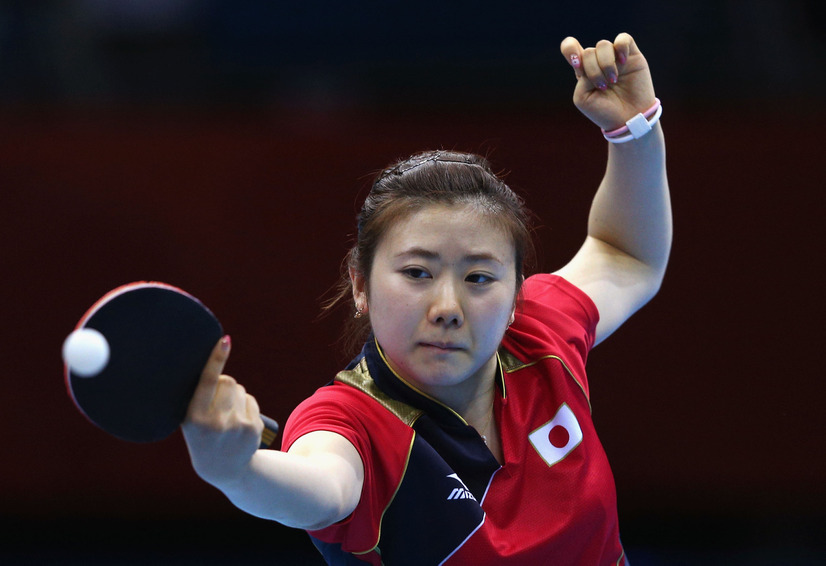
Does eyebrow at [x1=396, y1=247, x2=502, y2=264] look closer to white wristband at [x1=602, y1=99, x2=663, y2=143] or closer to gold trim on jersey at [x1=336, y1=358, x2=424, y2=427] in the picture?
gold trim on jersey at [x1=336, y1=358, x2=424, y2=427]

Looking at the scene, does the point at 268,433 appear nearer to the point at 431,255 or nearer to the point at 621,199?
the point at 431,255

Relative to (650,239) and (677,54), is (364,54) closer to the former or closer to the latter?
(677,54)

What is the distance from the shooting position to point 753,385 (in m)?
3.66

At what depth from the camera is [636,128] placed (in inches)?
81.2

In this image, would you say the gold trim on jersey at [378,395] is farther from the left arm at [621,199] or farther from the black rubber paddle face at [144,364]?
the left arm at [621,199]

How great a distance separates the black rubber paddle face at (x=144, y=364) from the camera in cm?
121

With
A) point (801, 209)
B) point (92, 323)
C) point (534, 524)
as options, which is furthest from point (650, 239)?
point (801, 209)

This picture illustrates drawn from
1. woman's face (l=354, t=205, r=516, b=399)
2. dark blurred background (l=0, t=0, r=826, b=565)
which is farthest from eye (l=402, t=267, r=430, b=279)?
dark blurred background (l=0, t=0, r=826, b=565)

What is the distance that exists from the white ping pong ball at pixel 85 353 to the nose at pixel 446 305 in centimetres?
59

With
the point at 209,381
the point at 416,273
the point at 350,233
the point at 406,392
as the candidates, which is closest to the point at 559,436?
the point at 406,392

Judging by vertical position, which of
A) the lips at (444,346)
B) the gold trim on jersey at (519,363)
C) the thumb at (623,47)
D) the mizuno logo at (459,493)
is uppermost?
the thumb at (623,47)

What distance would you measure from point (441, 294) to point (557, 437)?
37cm

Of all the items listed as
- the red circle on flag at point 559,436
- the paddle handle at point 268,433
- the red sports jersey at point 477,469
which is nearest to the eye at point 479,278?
the red sports jersey at point 477,469

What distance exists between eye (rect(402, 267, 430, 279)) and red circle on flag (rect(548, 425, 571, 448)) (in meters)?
0.38
